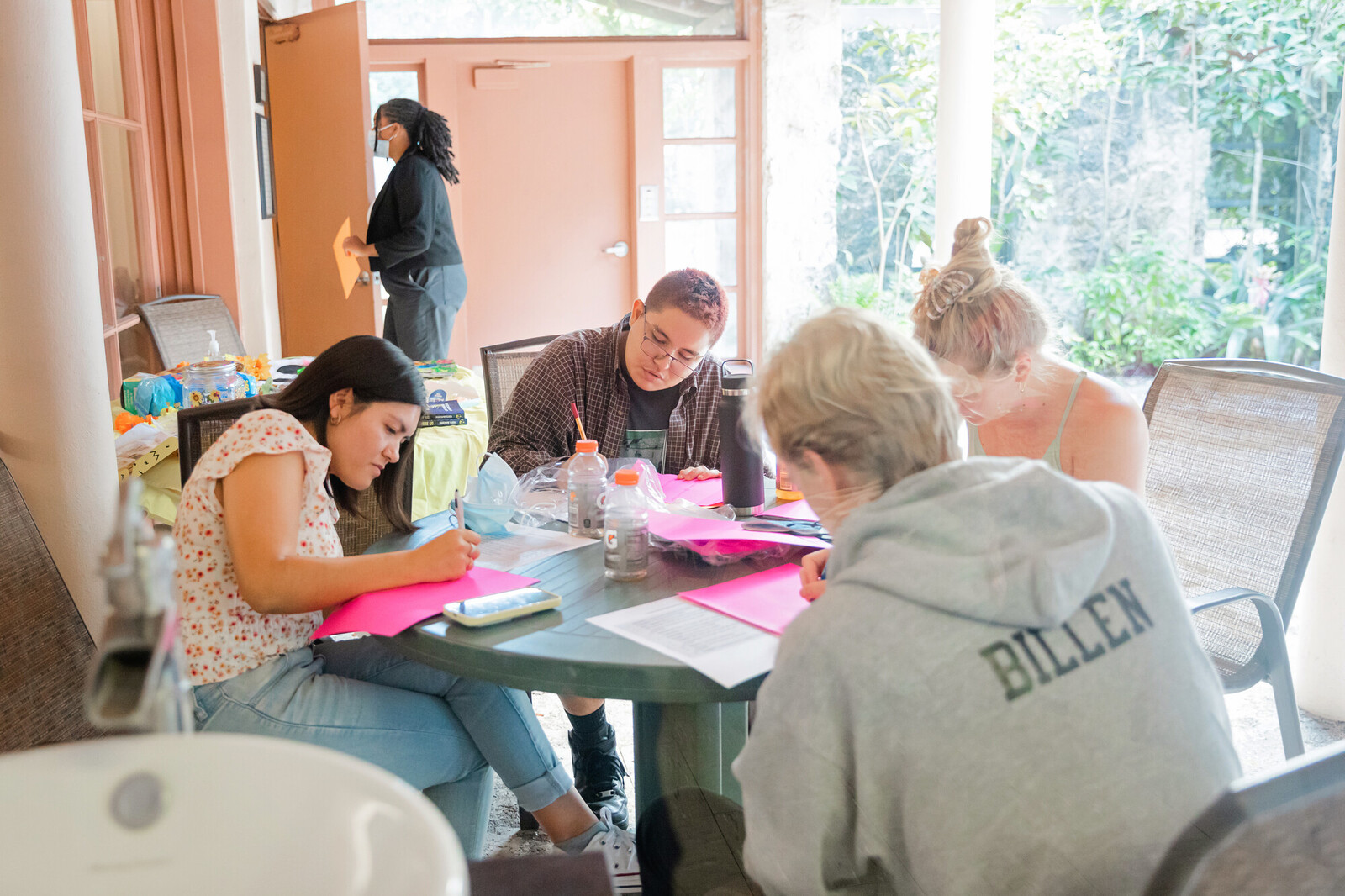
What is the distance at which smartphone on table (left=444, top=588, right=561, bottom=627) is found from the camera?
1.18 m

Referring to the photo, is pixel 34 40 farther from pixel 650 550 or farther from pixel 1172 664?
pixel 1172 664

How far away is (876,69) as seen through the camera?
6555 millimetres

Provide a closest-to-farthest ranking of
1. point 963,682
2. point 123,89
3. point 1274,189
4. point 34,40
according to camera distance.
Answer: point 963,682 < point 34,40 < point 123,89 < point 1274,189

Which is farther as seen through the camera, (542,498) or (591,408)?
(591,408)

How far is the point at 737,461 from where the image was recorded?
166 cm

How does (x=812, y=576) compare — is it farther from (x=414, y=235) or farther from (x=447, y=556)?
(x=414, y=235)

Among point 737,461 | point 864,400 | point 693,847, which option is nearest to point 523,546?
point 737,461

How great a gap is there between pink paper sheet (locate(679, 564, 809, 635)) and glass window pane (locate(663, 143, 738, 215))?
401cm

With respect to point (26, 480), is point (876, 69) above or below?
above

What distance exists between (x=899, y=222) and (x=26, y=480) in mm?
5827

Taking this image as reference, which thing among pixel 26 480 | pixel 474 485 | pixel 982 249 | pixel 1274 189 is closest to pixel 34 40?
pixel 26 480

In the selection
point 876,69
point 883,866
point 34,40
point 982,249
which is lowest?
point 883,866

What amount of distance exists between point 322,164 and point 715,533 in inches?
136

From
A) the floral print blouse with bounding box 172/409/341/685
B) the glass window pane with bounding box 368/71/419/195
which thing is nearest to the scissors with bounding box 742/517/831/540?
the floral print blouse with bounding box 172/409/341/685
